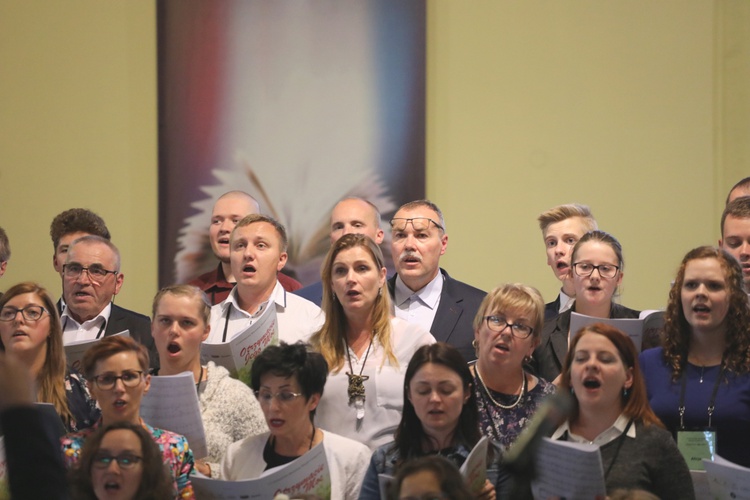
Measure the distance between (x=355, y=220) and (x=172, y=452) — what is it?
1784 mm

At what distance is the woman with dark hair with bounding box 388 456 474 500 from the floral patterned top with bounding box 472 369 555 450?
54cm

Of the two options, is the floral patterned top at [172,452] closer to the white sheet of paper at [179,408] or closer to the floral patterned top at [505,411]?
the white sheet of paper at [179,408]

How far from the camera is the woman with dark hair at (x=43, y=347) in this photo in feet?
11.9

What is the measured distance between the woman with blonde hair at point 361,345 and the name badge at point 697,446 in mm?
899

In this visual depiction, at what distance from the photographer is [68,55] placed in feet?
18.2

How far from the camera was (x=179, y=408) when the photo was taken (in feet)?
11.2

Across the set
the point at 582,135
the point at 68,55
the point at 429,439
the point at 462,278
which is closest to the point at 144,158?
the point at 68,55

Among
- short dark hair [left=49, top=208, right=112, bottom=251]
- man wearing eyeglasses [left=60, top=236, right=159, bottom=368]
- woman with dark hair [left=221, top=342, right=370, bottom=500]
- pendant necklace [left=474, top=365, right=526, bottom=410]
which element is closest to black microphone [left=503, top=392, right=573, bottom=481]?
woman with dark hair [left=221, top=342, right=370, bottom=500]

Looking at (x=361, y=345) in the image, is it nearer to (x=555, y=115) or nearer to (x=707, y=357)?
(x=707, y=357)

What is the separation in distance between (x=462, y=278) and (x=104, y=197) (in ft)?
5.92

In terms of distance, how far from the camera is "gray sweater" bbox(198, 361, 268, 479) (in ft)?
11.7

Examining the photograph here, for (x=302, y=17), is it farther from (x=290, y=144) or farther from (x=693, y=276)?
(x=693, y=276)

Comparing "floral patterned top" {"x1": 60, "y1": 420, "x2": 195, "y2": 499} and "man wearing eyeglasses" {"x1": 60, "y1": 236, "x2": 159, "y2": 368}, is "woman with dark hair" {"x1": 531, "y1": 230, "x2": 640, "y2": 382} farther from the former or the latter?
"man wearing eyeglasses" {"x1": 60, "y1": 236, "x2": 159, "y2": 368}

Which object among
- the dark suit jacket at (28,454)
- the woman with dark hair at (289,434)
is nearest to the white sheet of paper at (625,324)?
the woman with dark hair at (289,434)
